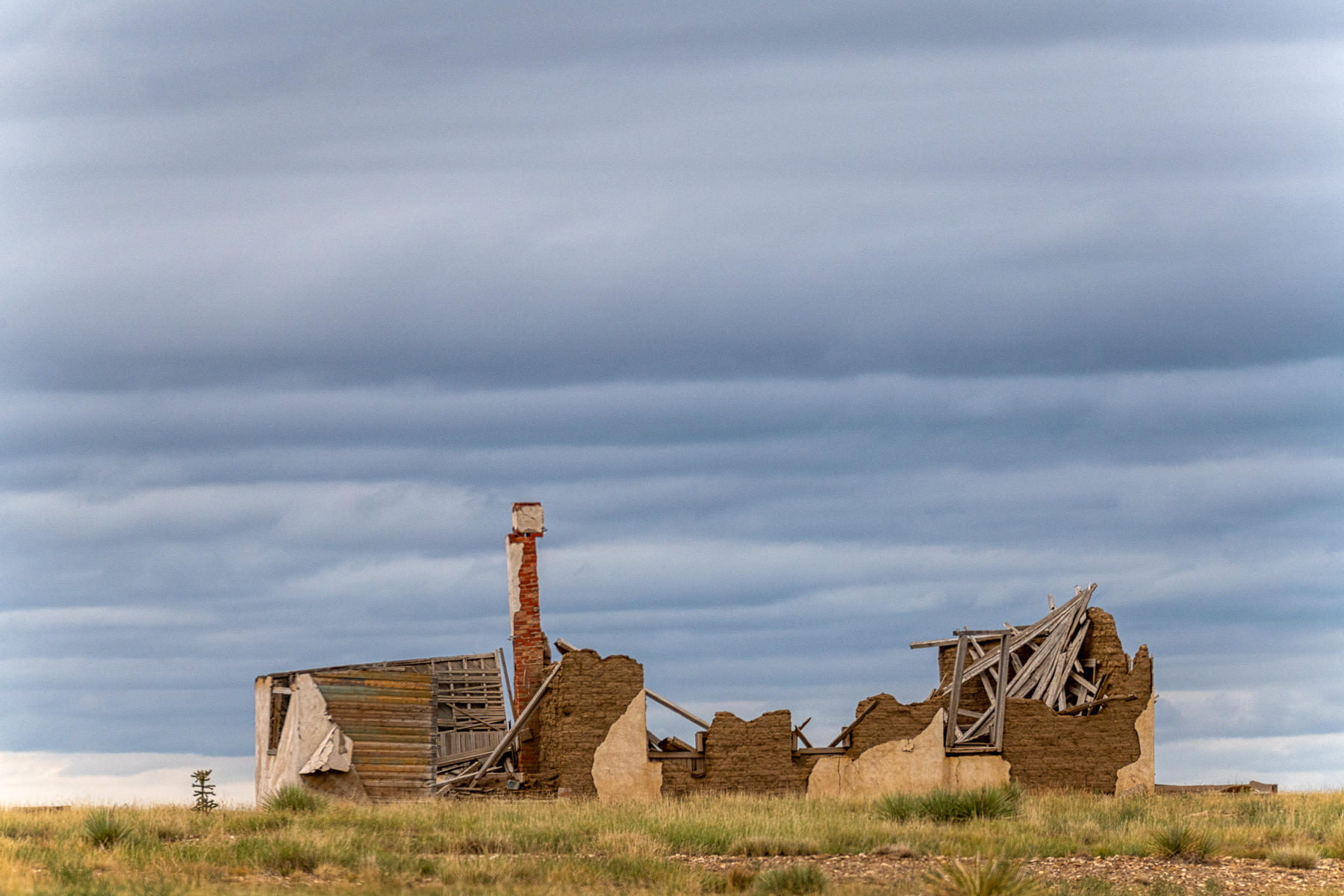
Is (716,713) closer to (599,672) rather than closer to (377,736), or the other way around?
(599,672)

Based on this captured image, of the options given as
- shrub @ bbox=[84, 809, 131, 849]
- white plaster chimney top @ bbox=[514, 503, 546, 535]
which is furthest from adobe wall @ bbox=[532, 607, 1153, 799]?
shrub @ bbox=[84, 809, 131, 849]

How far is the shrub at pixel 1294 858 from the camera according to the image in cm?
2061

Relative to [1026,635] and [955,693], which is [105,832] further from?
[1026,635]

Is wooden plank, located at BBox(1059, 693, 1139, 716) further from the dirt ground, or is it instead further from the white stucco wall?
the white stucco wall

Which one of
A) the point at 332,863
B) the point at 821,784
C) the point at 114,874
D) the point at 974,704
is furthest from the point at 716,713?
the point at 114,874

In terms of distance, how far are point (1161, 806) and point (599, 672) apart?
1050 centimetres

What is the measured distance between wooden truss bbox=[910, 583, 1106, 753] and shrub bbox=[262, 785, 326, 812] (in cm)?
1209

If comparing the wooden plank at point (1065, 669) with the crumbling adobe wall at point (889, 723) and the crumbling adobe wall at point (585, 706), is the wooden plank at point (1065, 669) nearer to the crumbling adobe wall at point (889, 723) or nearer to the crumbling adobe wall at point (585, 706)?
the crumbling adobe wall at point (889, 723)

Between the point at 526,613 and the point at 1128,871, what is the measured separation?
49.2 ft

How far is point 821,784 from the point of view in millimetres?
29672

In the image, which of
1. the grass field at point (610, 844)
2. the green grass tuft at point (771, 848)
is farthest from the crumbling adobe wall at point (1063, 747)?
the green grass tuft at point (771, 848)

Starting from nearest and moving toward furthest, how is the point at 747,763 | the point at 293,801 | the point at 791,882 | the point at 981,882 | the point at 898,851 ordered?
Result: 1. the point at 981,882
2. the point at 791,882
3. the point at 898,851
4. the point at 293,801
5. the point at 747,763

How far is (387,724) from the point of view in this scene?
30156 mm

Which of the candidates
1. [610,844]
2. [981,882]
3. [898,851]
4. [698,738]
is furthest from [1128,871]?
[698,738]
